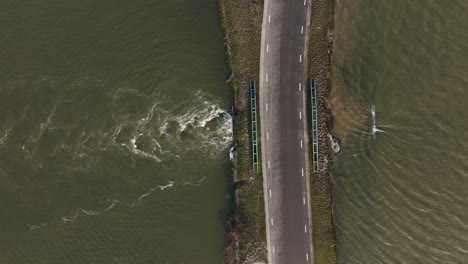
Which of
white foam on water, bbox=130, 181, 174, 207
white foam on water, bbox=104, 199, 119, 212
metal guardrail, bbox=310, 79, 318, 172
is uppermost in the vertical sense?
metal guardrail, bbox=310, 79, 318, 172

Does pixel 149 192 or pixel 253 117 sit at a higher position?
pixel 253 117

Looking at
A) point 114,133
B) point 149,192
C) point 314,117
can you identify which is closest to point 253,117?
point 314,117

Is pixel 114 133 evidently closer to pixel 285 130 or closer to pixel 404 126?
pixel 285 130

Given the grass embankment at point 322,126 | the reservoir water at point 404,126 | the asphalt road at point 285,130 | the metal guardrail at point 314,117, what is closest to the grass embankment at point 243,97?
the asphalt road at point 285,130

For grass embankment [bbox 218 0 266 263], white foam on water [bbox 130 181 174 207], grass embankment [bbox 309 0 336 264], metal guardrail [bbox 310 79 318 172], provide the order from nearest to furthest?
1. metal guardrail [bbox 310 79 318 172]
2. grass embankment [bbox 309 0 336 264]
3. grass embankment [bbox 218 0 266 263]
4. white foam on water [bbox 130 181 174 207]

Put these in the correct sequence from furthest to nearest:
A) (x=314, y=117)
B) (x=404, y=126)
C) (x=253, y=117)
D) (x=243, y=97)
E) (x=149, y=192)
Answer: (x=149, y=192) < (x=243, y=97) < (x=253, y=117) < (x=314, y=117) < (x=404, y=126)

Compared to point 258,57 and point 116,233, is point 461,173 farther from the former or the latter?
point 116,233

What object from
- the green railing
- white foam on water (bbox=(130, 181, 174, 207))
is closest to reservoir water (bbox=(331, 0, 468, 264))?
the green railing

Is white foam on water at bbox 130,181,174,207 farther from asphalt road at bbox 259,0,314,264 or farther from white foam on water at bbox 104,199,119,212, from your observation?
asphalt road at bbox 259,0,314,264

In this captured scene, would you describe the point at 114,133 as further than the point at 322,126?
Yes
